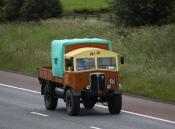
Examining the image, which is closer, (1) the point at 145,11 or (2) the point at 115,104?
(2) the point at 115,104

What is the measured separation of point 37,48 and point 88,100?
82.8ft

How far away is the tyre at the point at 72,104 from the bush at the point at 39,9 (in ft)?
131

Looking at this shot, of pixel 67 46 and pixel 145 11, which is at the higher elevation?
Answer: pixel 145 11

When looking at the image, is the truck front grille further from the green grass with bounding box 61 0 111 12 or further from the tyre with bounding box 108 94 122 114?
the green grass with bounding box 61 0 111 12

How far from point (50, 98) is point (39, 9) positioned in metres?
38.2

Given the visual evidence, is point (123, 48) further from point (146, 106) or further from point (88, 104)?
point (88, 104)

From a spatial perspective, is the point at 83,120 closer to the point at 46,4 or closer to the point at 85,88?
the point at 85,88

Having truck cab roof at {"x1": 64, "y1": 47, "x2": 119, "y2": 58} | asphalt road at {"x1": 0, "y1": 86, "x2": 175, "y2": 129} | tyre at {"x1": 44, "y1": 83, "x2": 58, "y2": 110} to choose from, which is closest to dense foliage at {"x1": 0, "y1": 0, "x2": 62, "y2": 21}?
asphalt road at {"x1": 0, "y1": 86, "x2": 175, "y2": 129}

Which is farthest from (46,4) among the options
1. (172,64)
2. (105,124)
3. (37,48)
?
(105,124)

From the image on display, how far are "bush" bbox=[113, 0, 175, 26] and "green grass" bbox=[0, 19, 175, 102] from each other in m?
1.13

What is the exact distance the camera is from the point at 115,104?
25.3 metres

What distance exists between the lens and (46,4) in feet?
214

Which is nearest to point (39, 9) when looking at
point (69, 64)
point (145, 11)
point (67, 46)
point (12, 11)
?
point (12, 11)

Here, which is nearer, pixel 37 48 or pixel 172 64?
pixel 172 64
